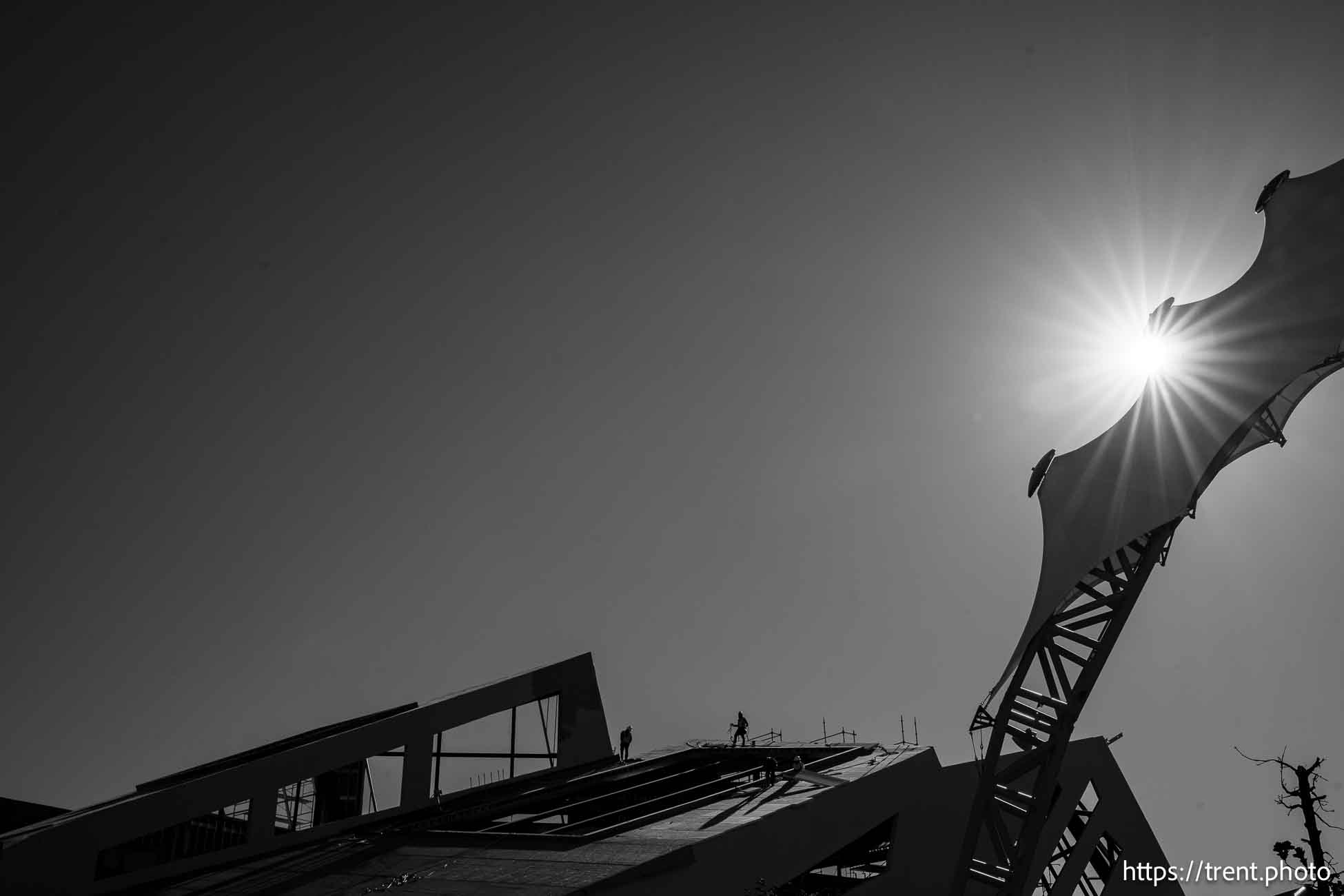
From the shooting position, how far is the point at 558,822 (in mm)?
19734

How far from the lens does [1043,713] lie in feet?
61.1

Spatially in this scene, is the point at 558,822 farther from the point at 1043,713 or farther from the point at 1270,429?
the point at 1270,429

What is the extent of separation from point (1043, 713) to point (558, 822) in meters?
10.2

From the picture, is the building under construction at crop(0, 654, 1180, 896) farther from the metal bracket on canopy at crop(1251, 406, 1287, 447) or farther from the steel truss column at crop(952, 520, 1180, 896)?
the metal bracket on canopy at crop(1251, 406, 1287, 447)

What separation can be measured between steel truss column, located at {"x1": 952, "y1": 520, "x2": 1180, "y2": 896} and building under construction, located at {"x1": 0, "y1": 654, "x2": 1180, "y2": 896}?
2.52 m

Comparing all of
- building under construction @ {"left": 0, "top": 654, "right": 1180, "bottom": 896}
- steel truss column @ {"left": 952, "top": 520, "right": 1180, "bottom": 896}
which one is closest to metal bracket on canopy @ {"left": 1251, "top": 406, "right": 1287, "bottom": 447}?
steel truss column @ {"left": 952, "top": 520, "right": 1180, "bottom": 896}

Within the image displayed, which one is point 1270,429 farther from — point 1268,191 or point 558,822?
point 558,822

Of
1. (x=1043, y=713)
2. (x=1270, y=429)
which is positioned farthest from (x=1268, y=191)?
(x=1043, y=713)

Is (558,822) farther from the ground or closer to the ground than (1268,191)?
closer to the ground

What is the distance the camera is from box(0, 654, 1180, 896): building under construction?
15.2 meters

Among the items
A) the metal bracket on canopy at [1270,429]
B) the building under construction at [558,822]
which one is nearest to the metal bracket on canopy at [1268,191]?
the metal bracket on canopy at [1270,429]

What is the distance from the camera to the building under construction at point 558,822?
15.2m

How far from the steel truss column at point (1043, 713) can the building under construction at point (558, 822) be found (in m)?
2.52

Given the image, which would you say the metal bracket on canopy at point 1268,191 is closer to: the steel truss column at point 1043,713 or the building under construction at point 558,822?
the steel truss column at point 1043,713
